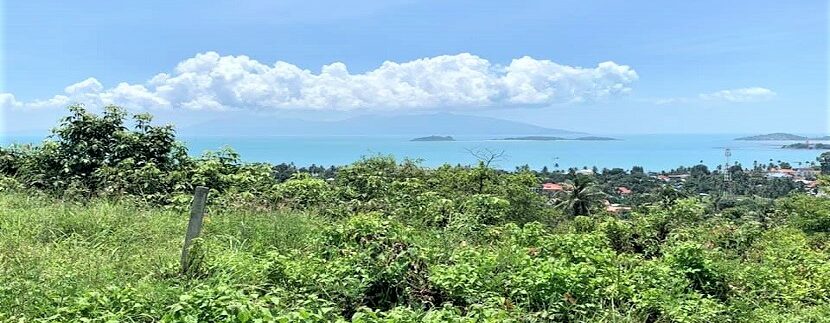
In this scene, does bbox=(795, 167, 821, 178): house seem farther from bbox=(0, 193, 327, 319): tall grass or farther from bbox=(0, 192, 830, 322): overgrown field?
bbox=(0, 193, 327, 319): tall grass

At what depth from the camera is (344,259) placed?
3857 millimetres

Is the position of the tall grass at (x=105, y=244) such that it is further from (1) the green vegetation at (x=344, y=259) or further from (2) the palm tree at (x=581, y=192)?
(2) the palm tree at (x=581, y=192)

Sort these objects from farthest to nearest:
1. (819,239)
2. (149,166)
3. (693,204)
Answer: (819,239)
(149,166)
(693,204)

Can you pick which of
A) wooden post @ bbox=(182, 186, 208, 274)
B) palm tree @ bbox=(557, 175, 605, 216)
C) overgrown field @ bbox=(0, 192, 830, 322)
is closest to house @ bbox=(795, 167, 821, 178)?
palm tree @ bbox=(557, 175, 605, 216)

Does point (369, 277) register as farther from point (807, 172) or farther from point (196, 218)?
point (807, 172)

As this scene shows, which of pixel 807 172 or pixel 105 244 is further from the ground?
pixel 105 244

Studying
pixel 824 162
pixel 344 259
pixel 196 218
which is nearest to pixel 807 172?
pixel 824 162

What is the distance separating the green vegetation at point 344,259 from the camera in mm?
3121

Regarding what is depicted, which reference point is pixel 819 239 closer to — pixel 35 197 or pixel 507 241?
pixel 507 241

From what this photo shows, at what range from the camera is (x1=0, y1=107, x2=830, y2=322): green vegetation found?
10.2ft

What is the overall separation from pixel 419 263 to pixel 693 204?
4.33 metres

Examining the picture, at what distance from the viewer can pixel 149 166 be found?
25.6ft

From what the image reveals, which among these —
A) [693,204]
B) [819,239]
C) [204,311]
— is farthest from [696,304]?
[819,239]

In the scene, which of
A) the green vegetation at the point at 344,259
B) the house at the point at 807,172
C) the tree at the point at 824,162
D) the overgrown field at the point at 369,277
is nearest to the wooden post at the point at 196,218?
the green vegetation at the point at 344,259
